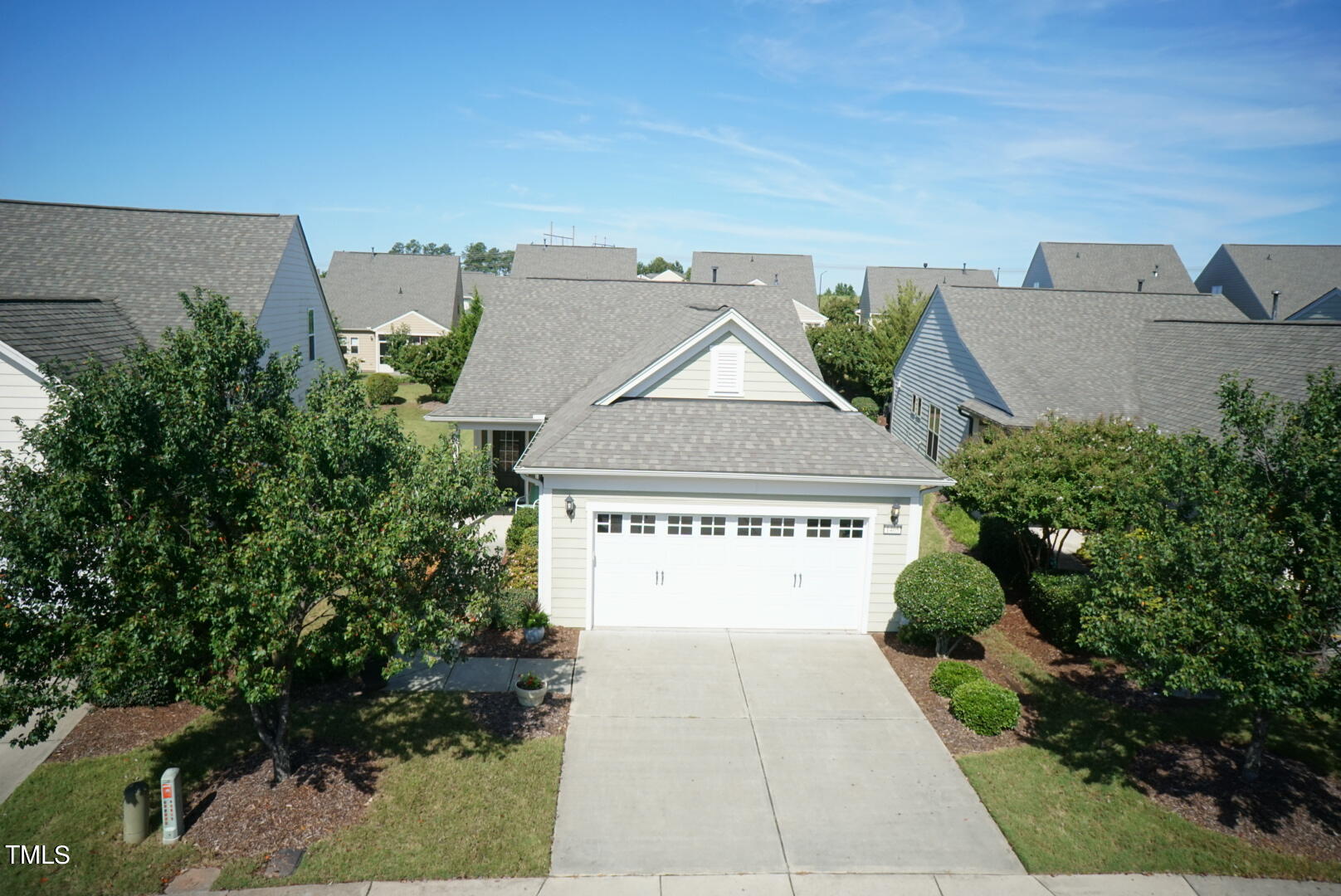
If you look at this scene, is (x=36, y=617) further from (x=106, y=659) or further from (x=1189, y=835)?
(x=1189, y=835)

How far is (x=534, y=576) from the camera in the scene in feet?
49.0

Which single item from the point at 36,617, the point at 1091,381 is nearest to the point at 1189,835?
the point at 36,617

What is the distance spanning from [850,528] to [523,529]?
738 cm

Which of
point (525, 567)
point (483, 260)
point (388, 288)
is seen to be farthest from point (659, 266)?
point (525, 567)

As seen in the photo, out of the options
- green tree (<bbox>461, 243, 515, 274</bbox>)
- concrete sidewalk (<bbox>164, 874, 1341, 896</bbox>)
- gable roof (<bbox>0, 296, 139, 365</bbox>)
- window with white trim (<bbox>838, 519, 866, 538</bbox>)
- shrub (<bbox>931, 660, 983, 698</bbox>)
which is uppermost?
green tree (<bbox>461, 243, 515, 274</bbox>)

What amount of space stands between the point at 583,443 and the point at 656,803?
620 cm

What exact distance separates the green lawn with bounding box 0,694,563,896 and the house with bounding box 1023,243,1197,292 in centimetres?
4989

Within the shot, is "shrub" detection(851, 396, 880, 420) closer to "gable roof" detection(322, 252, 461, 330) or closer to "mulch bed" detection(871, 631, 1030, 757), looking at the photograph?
"mulch bed" detection(871, 631, 1030, 757)

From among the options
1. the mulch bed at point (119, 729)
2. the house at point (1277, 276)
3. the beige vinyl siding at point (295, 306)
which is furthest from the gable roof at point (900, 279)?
the mulch bed at point (119, 729)

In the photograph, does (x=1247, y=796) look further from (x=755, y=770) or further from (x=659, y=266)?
(x=659, y=266)

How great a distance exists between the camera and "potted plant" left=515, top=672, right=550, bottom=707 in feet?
37.1

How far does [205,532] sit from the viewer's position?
7.77 metres

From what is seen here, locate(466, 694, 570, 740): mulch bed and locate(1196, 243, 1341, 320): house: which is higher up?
locate(1196, 243, 1341, 320): house

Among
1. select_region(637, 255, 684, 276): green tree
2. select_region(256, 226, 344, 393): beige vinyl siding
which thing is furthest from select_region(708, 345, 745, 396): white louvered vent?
select_region(637, 255, 684, 276): green tree
